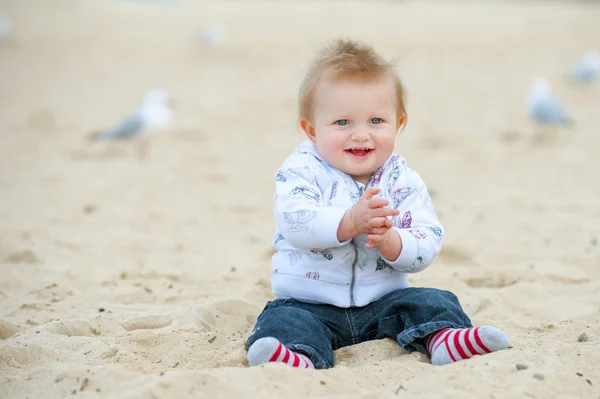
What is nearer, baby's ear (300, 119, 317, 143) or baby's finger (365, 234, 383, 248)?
baby's finger (365, 234, 383, 248)

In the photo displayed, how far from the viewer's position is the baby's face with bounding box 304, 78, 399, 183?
258 centimetres

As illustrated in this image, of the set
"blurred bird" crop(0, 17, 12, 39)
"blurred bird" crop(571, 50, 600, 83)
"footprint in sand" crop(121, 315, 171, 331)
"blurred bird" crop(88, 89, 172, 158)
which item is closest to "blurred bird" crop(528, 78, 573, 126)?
"blurred bird" crop(571, 50, 600, 83)

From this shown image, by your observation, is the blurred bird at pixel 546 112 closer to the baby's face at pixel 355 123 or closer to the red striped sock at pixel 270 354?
the baby's face at pixel 355 123

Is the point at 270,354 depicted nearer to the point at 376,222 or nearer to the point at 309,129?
the point at 376,222

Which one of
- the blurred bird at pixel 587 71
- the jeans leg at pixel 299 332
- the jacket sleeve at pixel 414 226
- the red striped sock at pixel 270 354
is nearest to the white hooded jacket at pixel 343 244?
the jacket sleeve at pixel 414 226

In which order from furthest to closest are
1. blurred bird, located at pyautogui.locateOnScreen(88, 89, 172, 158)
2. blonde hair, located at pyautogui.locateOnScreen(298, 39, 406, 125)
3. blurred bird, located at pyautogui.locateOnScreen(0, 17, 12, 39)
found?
blurred bird, located at pyautogui.locateOnScreen(0, 17, 12, 39)
blurred bird, located at pyautogui.locateOnScreen(88, 89, 172, 158)
blonde hair, located at pyautogui.locateOnScreen(298, 39, 406, 125)

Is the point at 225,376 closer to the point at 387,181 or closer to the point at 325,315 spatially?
the point at 325,315

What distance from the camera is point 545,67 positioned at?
503 inches

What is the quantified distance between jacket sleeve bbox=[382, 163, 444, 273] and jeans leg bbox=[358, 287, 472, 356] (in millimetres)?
103

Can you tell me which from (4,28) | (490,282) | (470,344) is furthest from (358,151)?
Result: (4,28)

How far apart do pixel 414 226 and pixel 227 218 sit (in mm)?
2618

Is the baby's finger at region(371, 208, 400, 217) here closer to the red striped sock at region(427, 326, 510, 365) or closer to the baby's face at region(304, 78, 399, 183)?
the baby's face at region(304, 78, 399, 183)

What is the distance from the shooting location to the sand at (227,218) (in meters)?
2.22

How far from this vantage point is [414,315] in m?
2.54
